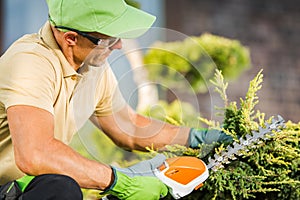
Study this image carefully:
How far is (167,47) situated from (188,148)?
5.97ft

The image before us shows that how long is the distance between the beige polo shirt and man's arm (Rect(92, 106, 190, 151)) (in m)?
0.07

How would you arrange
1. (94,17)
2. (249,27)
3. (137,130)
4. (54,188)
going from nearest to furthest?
1. (54,188)
2. (94,17)
3. (137,130)
4. (249,27)

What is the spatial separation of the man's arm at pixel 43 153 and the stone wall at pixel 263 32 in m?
3.87

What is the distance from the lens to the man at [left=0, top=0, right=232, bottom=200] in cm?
266

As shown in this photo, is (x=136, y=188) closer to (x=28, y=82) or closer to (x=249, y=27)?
(x=28, y=82)

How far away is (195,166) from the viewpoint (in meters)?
2.73

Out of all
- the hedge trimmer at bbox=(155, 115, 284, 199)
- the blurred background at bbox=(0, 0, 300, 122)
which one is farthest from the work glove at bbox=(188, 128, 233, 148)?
the blurred background at bbox=(0, 0, 300, 122)

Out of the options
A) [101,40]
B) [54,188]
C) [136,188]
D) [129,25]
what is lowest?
[54,188]

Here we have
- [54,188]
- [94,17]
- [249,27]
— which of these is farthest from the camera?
[249,27]

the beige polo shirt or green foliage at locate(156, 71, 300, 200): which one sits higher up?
green foliage at locate(156, 71, 300, 200)

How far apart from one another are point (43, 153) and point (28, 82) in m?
0.26

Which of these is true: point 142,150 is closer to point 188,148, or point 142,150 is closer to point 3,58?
point 188,148

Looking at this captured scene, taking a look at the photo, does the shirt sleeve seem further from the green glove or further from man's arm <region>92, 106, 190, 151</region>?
man's arm <region>92, 106, 190, 151</region>

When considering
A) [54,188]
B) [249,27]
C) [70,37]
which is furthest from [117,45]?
[249,27]
